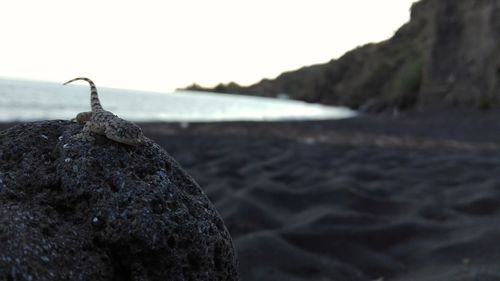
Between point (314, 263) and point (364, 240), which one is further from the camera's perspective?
point (364, 240)

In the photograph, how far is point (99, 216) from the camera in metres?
1.75

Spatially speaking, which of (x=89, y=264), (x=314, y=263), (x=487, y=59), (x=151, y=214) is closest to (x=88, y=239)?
(x=89, y=264)

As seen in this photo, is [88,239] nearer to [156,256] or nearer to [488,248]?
[156,256]

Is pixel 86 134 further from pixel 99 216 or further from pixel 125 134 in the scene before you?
pixel 99 216

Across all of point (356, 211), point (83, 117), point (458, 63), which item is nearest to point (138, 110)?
point (458, 63)

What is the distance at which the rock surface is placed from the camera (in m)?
1.61

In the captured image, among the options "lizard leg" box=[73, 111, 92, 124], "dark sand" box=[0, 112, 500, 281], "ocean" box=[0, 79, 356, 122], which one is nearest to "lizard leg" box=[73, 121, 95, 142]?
"lizard leg" box=[73, 111, 92, 124]

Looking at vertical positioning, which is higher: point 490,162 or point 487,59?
point 487,59

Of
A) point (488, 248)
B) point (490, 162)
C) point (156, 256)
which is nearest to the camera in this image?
point (156, 256)

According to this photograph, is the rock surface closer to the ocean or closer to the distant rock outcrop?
the ocean

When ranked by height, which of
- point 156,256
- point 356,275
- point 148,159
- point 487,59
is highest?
point 487,59

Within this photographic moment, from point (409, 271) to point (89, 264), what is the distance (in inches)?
107

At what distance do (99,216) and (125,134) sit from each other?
0.39 metres

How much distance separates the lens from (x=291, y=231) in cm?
444
